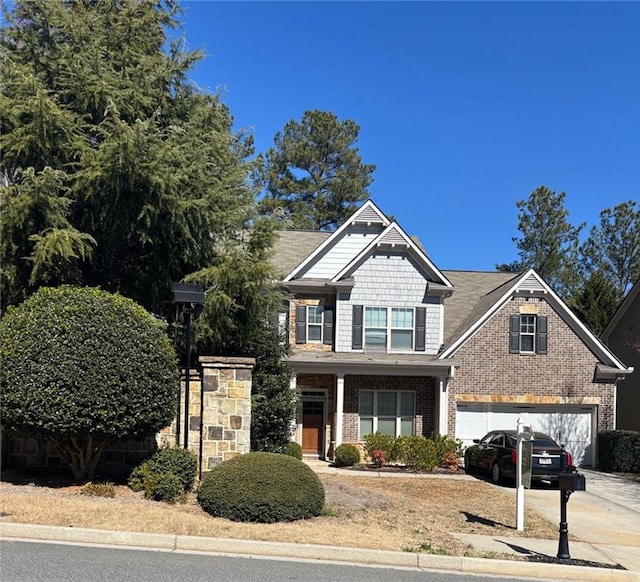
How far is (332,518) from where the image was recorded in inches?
414

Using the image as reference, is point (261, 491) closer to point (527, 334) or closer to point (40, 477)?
point (40, 477)

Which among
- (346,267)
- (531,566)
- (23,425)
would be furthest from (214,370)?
(346,267)

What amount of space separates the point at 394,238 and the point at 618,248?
2849 cm

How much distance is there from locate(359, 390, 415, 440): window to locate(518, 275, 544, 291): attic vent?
5231 mm

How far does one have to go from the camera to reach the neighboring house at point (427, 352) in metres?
23.0

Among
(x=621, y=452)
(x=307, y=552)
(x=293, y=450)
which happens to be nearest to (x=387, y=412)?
(x=293, y=450)

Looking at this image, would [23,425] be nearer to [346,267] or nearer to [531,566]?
[531,566]

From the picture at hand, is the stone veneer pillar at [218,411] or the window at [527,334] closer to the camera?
the stone veneer pillar at [218,411]

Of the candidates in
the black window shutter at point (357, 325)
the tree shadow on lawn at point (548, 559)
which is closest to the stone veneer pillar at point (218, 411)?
the tree shadow on lawn at point (548, 559)

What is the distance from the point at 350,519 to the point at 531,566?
315 centimetres

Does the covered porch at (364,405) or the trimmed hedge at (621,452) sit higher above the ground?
the covered porch at (364,405)

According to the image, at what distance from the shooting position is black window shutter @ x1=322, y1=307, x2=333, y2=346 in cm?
2354

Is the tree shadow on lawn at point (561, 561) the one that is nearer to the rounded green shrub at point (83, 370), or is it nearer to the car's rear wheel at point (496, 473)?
the rounded green shrub at point (83, 370)

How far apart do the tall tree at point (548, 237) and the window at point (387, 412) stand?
2445 cm
